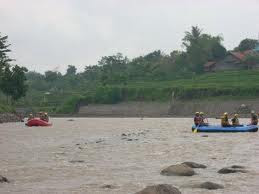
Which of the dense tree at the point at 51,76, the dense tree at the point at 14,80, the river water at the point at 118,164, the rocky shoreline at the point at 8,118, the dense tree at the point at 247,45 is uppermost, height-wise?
the dense tree at the point at 247,45

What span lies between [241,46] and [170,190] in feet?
416

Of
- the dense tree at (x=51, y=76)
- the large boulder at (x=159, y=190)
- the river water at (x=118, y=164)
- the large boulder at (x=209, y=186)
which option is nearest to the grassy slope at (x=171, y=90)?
the dense tree at (x=51, y=76)

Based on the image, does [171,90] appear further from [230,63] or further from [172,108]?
[230,63]

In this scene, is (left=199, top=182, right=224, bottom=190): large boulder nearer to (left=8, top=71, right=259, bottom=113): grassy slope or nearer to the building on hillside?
(left=8, top=71, right=259, bottom=113): grassy slope

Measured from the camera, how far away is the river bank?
325 feet

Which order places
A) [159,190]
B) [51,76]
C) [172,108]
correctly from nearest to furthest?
1. [159,190]
2. [172,108]
3. [51,76]

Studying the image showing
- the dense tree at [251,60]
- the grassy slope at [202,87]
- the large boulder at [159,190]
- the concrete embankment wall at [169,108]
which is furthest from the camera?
the dense tree at [251,60]

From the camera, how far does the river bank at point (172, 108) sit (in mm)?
98938

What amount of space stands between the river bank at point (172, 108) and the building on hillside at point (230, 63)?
1941cm

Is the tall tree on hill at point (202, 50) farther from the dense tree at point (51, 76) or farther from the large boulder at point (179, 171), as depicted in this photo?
the large boulder at point (179, 171)

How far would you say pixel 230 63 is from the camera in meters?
122

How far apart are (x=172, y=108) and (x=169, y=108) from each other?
1.88 ft

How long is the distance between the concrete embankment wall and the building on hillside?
1947cm

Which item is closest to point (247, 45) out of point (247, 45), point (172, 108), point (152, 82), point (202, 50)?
point (247, 45)
